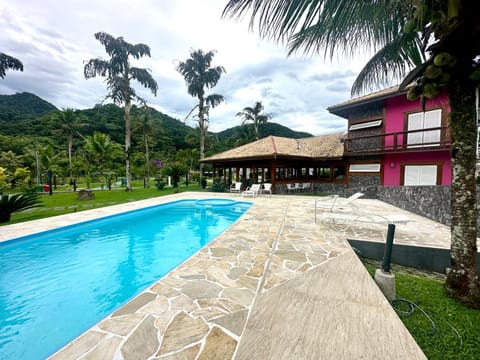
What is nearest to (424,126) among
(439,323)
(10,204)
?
(439,323)

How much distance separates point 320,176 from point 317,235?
14.5 metres

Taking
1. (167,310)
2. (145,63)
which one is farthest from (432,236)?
(145,63)

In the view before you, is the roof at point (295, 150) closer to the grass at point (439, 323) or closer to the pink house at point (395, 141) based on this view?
the pink house at point (395, 141)

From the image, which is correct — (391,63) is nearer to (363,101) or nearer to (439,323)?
(439,323)

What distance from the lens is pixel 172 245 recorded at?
19.4 feet

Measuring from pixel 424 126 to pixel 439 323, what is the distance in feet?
41.8

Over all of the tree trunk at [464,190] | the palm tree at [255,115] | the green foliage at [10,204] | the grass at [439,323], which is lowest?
the grass at [439,323]

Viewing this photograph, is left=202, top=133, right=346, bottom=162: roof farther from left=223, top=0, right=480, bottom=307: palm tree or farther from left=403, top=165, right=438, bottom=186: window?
left=223, top=0, right=480, bottom=307: palm tree

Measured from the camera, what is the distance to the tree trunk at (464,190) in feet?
7.48

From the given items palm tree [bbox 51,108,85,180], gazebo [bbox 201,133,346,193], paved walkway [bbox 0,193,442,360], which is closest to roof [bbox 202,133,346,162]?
gazebo [bbox 201,133,346,193]

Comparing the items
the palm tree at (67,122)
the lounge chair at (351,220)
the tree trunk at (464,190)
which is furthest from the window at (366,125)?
the palm tree at (67,122)

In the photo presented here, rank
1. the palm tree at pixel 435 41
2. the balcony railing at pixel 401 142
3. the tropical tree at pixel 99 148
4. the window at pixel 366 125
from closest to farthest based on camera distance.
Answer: the palm tree at pixel 435 41 < the balcony railing at pixel 401 142 < the window at pixel 366 125 < the tropical tree at pixel 99 148

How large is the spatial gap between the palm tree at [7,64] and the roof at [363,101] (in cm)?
1775

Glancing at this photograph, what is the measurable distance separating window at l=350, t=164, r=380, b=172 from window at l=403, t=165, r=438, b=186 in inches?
58.4
